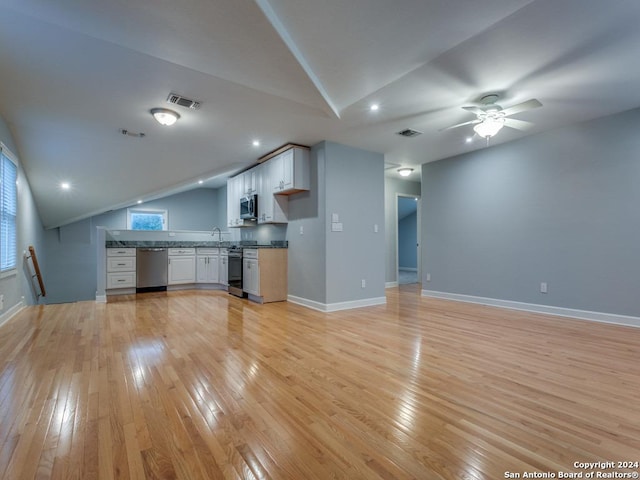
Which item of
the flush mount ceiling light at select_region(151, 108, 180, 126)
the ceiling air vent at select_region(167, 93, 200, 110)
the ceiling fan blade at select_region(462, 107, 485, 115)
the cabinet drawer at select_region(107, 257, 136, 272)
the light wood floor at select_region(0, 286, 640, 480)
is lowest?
the light wood floor at select_region(0, 286, 640, 480)

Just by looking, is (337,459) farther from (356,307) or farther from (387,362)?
(356,307)

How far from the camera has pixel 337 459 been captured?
133 centimetres

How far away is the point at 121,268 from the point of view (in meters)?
5.70

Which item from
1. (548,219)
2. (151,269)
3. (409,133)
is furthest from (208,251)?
(548,219)

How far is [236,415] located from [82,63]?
9.46 ft

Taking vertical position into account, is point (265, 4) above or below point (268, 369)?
above

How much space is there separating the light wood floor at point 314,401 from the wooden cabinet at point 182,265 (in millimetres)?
2798

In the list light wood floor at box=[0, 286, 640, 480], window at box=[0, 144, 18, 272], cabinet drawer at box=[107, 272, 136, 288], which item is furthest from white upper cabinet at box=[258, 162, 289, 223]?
window at box=[0, 144, 18, 272]

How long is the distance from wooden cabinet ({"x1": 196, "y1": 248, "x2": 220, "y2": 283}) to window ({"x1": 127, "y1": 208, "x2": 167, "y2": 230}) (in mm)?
3098

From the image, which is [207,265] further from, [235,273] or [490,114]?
[490,114]

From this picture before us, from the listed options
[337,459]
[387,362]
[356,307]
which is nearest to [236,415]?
[337,459]

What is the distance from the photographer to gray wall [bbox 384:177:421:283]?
6.86 metres

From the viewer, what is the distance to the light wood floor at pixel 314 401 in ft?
4.35

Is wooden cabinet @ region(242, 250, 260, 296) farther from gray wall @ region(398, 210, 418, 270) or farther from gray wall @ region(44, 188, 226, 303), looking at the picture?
gray wall @ region(398, 210, 418, 270)
